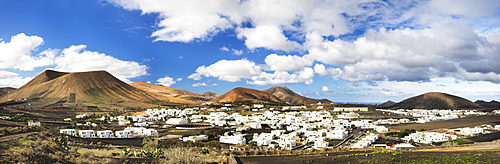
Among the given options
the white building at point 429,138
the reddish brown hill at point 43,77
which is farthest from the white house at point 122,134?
the reddish brown hill at point 43,77

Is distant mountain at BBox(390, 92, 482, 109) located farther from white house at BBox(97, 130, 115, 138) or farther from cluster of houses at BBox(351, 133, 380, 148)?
white house at BBox(97, 130, 115, 138)

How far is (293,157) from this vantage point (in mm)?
29641

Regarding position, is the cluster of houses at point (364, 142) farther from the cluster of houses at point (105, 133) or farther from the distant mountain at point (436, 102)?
the distant mountain at point (436, 102)

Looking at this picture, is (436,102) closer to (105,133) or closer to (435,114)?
(435,114)

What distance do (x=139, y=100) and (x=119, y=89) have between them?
15062 mm

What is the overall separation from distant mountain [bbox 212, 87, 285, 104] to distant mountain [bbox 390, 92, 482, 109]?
63.7 meters

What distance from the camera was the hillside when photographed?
121062 mm

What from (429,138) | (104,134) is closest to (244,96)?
(104,134)

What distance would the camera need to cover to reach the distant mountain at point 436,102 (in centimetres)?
14750

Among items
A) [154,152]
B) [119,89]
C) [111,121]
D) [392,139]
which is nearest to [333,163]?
[154,152]

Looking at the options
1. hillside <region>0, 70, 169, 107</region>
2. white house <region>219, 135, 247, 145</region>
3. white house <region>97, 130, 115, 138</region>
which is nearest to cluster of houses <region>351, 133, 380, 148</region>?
white house <region>219, 135, 247, 145</region>

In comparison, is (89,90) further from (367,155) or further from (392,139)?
(367,155)

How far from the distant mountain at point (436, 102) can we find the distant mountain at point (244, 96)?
209 feet

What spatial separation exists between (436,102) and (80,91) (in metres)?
157
